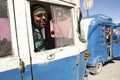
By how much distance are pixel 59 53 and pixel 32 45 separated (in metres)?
0.47

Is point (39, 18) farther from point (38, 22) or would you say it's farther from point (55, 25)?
point (55, 25)

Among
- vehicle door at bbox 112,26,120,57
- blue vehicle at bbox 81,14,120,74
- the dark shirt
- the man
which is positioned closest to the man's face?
the man

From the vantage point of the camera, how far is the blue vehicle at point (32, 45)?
2086mm

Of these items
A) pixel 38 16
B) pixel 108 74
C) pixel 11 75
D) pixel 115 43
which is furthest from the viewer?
pixel 115 43

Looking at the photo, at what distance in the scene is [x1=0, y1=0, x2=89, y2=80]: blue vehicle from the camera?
2086 millimetres

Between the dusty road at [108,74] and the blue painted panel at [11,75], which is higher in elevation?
the blue painted panel at [11,75]

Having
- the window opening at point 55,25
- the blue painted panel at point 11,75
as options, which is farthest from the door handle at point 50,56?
the blue painted panel at point 11,75

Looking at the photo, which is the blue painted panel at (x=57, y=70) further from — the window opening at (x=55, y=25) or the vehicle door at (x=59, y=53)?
the window opening at (x=55, y=25)

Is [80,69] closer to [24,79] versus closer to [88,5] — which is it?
[24,79]

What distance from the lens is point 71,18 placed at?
3074 millimetres

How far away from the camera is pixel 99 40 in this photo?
837 cm

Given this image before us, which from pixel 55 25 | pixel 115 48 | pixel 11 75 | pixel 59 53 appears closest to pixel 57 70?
pixel 59 53

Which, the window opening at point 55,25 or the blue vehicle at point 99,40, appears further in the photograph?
the blue vehicle at point 99,40

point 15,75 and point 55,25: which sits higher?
point 55,25
